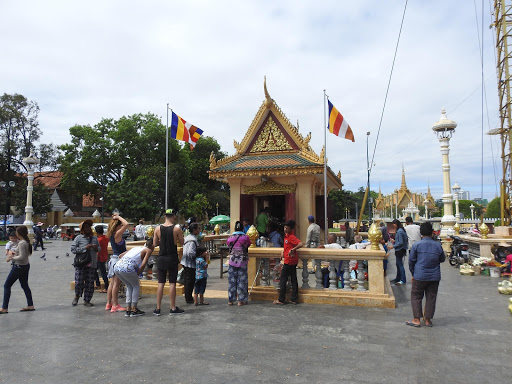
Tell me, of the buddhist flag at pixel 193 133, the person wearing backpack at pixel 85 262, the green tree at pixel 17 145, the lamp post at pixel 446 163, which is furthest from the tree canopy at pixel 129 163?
the person wearing backpack at pixel 85 262

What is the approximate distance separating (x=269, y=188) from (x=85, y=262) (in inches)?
299

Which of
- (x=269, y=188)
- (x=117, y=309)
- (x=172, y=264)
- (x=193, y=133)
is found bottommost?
(x=117, y=309)

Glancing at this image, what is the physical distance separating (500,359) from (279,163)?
9.43m

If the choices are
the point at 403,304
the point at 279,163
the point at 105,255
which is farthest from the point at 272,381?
the point at 279,163

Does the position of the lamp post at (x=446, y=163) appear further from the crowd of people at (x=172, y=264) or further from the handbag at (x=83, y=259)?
the handbag at (x=83, y=259)

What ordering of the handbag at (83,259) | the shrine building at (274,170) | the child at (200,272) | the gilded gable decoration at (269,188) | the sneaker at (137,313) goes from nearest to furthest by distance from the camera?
the sneaker at (137,313) → the child at (200,272) → the handbag at (83,259) → the shrine building at (274,170) → the gilded gable decoration at (269,188)

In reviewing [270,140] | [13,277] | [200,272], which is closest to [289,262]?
[200,272]

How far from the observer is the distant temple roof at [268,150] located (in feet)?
41.6

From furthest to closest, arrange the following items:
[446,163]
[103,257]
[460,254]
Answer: [446,163] < [460,254] < [103,257]

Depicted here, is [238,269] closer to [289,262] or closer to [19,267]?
[289,262]

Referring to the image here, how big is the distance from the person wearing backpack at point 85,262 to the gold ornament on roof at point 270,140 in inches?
321

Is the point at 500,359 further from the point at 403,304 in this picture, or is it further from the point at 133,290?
the point at 133,290

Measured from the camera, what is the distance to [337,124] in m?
11.6

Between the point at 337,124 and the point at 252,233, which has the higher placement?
the point at 337,124
